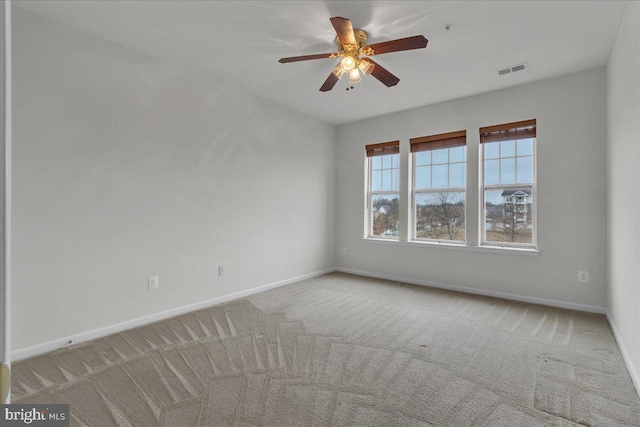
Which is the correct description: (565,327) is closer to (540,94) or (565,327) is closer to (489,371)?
(489,371)

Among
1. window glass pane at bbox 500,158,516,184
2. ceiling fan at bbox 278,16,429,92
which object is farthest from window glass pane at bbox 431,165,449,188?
ceiling fan at bbox 278,16,429,92

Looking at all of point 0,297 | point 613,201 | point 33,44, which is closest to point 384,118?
point 613,201

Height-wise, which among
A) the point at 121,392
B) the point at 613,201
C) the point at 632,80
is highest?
the point at 632,80

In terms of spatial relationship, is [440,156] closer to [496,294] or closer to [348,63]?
[496,294]

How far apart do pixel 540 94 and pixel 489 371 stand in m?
3.27

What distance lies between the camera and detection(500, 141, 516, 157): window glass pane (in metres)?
4.01

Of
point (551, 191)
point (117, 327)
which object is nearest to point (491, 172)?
point (551, 191)

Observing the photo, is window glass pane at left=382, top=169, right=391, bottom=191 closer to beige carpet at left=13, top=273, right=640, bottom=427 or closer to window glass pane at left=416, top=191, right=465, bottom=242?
window glass pane at left=416, top=191, right=465, bottom=242

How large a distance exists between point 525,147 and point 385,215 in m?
2.16

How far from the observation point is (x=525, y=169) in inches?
154

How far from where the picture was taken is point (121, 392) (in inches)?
79.1

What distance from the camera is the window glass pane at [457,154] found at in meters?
4.39

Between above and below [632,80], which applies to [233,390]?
below

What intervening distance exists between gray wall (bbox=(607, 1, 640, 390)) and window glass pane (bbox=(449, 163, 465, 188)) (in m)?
1.55
